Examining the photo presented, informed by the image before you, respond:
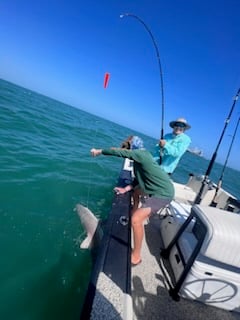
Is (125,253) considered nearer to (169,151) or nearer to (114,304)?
(114,304)

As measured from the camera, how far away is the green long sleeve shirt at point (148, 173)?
2629 mm

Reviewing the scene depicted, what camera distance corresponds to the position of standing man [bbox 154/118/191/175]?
373cm

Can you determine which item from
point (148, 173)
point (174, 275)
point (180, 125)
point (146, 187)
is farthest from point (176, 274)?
point (180, 125)

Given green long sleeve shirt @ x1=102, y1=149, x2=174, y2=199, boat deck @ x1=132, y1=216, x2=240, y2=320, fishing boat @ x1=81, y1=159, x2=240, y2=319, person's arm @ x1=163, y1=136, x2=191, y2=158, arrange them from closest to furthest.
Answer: fishing boat @ x1=81, y1=159, x2=240, y2=319
boat deck @ x1=132, y1=216, x2=240, y2=320
green long sleeve shirt @ x1=102, y1=149, x2=174, y2=199
person's arm @ x1=163, y1=136, x2=191, y2=158

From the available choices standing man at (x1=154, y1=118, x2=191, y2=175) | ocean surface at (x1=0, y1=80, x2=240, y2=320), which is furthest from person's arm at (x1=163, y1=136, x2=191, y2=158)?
ocean surface at (x1=0, y1=80, x2=240, y2=320)

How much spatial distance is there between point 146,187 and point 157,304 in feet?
4.16

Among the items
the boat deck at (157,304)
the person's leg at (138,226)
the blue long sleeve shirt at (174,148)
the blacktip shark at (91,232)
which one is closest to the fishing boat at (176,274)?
the boat deck at (157,304)

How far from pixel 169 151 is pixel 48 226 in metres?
2.57

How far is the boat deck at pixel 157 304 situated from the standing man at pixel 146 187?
7.9 inches

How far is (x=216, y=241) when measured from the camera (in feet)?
6.42

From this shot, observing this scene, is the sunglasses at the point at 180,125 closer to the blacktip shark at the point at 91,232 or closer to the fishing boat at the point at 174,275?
the fishing boat at the point at 174,275

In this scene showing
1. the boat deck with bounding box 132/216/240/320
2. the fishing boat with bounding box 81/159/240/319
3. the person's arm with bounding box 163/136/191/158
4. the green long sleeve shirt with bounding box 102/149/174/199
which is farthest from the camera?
the person's arm with bounding box 163/136/191/158

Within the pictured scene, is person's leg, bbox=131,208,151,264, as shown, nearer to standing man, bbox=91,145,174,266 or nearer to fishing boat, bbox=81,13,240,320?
standing man, bbox=91,145,174,266

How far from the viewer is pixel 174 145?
12.2 feet
